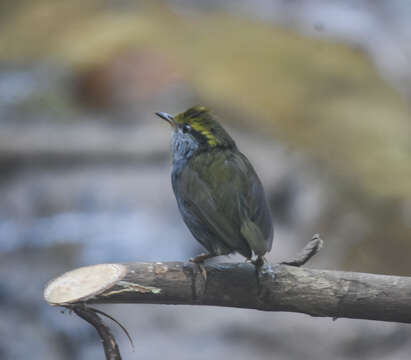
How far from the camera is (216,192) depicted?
9.35ft

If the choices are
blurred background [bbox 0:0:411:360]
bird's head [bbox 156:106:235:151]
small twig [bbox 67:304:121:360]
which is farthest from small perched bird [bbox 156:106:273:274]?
blurred background [bbox 0:0:411:360]

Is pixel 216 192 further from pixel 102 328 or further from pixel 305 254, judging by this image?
pixel 102 328

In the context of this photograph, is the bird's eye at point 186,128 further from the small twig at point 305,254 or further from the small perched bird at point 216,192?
the small twig at point 305,254

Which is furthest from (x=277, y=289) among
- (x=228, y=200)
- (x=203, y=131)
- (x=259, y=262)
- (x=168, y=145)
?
(x=168, y=145)

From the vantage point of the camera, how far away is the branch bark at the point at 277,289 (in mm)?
2506

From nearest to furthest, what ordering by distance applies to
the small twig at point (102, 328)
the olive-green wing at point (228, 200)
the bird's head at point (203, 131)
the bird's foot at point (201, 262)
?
the small twig at point (102, 328) → the bird's foot at point (201, 262) → the olive-green wing at point (228, 200) → the bird's head at point (203, 131)

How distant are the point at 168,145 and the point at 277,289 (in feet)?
16.9

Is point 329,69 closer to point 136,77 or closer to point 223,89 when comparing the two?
point 223,89

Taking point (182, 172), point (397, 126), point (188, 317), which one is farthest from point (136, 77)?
point (182, 172)

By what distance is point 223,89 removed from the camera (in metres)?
8.66

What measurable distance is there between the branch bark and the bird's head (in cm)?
65

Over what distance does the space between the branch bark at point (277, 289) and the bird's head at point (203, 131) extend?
0.65 metres

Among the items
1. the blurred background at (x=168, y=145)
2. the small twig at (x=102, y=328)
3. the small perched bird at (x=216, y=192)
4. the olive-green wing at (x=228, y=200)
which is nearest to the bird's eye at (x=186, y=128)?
the small perched bird at (x=216, y=192)

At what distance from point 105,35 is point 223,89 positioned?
2205mm
